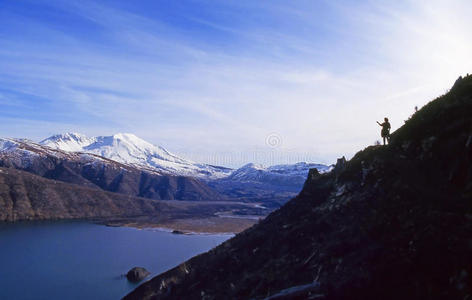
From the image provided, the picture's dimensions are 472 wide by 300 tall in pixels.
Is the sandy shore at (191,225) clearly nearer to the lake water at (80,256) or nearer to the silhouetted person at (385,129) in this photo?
the lake water at (80,256)

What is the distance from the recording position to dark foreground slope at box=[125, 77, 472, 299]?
44.6 feet

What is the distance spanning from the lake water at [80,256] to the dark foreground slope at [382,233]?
3901cm

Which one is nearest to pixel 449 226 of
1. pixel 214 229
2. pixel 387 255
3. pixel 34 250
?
pixel 387 255

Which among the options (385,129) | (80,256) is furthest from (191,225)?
(385,129)

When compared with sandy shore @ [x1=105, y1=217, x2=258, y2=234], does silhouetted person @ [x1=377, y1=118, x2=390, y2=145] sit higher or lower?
higher

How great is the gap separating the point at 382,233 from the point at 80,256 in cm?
8822

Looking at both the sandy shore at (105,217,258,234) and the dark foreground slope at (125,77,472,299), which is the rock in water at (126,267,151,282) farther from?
the sandy shore at (105,217,258,234)

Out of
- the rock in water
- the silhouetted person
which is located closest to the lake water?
the rock in water

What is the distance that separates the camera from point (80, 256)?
90562 millimetres

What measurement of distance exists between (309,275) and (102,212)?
7671 inches

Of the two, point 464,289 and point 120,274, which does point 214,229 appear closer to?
point 120,274

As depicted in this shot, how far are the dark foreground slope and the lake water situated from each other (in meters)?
39.0

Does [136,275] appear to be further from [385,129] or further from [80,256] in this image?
[385,129]

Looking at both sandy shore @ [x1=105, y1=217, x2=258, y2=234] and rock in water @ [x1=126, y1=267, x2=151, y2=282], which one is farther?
sandy shore @ [x1=105, y1=217, x2=258, y2=234]
